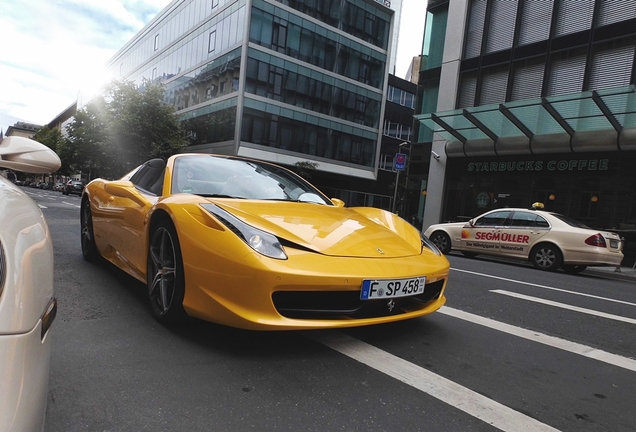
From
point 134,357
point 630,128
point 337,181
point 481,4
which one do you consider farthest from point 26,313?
point 337,181

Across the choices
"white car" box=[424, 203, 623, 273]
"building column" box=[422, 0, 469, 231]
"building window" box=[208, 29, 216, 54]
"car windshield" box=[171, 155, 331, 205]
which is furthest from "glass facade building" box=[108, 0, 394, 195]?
"car windshield" box=[171, 155, 331, 205]

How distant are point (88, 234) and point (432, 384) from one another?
13.9ft

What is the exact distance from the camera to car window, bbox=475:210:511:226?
1037cm

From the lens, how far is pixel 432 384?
7.35 ft

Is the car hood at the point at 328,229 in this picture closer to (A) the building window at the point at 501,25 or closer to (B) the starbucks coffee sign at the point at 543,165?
(B) the starbucks coffee sign at the point at 543,165

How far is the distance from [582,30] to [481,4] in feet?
14.8

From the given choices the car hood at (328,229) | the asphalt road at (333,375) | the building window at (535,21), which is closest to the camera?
the asphalt road at (333,375)

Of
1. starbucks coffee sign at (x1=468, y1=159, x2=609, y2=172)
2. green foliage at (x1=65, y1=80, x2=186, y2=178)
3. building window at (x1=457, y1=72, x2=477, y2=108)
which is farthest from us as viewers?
green foliage at (x1=65, y1=80, x2=186, y2=178)

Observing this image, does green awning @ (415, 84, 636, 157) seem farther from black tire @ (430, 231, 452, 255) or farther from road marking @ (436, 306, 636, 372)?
road marking @ (436, 306, 636, 372)

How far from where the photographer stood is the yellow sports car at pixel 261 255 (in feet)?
7.61

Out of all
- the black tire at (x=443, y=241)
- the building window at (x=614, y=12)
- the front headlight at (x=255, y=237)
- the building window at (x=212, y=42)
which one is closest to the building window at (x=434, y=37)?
the building window at (x=614, y=12)

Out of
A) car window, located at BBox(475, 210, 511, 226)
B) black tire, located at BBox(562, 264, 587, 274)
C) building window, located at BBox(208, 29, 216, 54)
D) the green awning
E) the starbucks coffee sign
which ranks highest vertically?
building window, located at BBox(208, 29, 216, 54)

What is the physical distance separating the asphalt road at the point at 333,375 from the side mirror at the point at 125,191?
81 centimetres

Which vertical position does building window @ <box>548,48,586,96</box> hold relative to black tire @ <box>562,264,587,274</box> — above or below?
above
